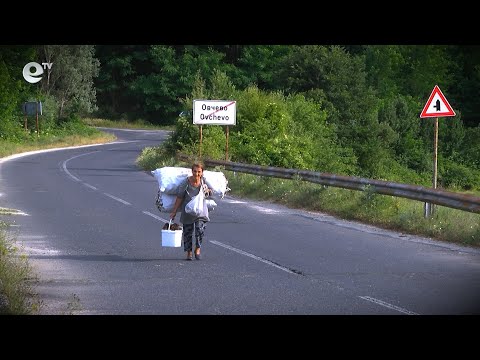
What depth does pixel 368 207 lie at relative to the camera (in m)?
21.1

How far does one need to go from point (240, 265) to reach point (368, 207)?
24.7 ft

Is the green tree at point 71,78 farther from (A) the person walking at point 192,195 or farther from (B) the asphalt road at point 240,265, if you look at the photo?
(A) the person walking at point 192,195

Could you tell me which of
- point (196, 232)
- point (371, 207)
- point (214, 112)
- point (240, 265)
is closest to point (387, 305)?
point (240, 265)

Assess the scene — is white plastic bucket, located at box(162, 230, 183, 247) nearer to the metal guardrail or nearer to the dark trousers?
the dark trousers

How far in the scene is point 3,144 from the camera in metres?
60.8

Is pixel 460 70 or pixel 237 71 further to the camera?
pixel 237 71

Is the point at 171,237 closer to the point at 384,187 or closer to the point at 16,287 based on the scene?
the point at 16,287
